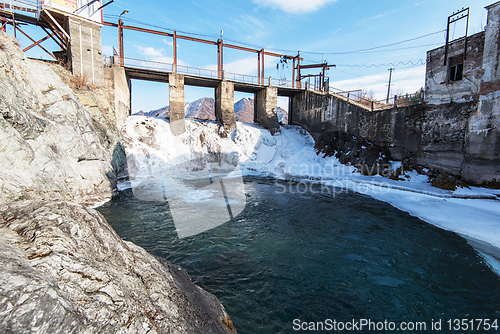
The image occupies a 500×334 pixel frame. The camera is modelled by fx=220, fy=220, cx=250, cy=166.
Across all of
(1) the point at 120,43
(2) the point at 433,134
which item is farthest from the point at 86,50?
(2) the point at 433,134

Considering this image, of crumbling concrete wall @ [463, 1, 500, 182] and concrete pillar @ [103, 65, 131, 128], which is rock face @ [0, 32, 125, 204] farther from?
crumbling concrete wall @ [463, 1, 500, 182]

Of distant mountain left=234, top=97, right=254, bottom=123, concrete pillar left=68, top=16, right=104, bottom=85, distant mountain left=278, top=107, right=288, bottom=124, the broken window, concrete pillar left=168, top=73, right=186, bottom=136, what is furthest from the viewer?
distant mountain left=234, top=97, right=254, bottom=123

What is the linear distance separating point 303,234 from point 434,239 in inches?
140

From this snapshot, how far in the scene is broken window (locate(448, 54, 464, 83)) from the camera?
516 inches

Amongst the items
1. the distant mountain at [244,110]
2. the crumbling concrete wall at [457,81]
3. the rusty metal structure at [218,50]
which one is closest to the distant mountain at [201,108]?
the distant mountain at [244,110]

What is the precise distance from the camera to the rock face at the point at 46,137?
20.9 feet

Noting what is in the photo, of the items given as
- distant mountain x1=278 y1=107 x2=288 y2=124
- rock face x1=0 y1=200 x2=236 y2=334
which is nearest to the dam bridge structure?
rock face x1=0 y1=200 x2=236 y2=334

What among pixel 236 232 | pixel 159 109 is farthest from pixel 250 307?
pixel 159 109

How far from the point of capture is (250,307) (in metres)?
3.63

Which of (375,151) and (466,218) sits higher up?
(375,151)

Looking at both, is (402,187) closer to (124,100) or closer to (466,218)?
(466,218)

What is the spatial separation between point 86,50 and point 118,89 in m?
3.18

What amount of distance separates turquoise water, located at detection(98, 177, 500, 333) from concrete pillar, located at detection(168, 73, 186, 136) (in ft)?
44.7

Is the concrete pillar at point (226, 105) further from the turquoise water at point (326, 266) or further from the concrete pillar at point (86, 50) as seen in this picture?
the turquoise water at point (326, 266)
